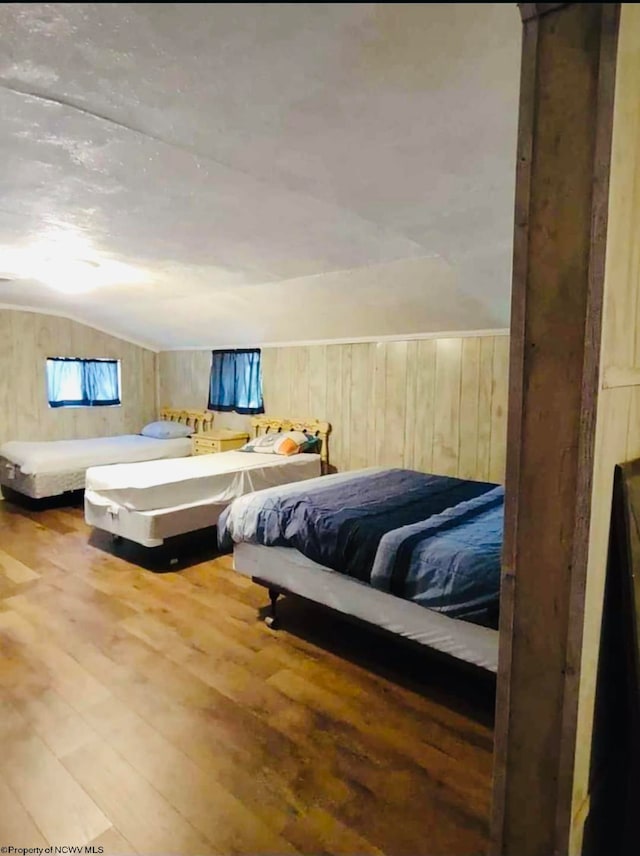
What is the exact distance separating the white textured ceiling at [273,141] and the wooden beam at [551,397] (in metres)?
0.21

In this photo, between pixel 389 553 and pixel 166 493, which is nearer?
pixel 389 553

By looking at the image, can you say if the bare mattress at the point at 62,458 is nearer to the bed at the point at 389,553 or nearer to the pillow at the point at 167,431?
the pillow at the point at 167,431

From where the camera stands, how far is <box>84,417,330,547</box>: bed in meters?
3.72

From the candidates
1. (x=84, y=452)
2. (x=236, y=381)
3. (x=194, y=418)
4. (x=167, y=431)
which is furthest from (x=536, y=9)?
(x=194, y=418)

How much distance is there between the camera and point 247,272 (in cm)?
357

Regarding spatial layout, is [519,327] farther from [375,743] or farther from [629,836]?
[375,743]

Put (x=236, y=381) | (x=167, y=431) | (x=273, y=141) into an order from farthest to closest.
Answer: (x=167, y=431) < (x=236, y=381) < (x=273, y=141)

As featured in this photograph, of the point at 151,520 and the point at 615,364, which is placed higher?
the point at 615,364

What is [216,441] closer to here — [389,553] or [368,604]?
[368,604]

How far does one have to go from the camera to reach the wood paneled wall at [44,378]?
5.69 meters

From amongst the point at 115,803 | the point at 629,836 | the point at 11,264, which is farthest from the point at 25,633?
the point at 629,836

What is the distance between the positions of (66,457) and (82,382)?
1586mm

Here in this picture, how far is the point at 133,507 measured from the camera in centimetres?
374

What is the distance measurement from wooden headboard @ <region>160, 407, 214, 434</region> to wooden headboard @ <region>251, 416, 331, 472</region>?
799mm
